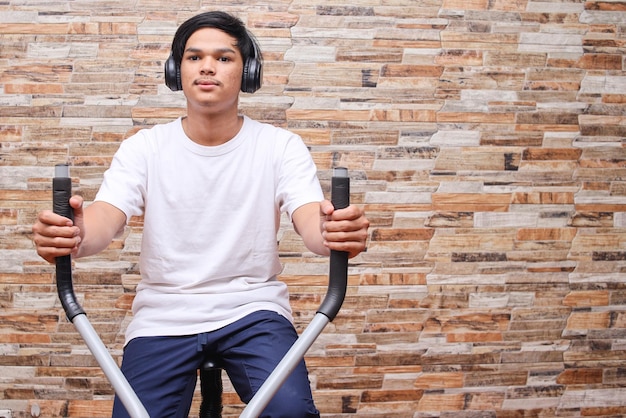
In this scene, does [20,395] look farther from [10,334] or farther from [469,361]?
[469,361]

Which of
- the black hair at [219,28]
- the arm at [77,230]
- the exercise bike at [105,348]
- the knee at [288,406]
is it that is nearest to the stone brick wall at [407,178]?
the black hair at [219,28]

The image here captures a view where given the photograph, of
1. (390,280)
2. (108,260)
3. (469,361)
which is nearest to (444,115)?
(390,280)

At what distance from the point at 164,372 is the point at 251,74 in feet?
2.43

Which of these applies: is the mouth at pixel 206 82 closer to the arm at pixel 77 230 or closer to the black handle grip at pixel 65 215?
the arm at pixel 77 230

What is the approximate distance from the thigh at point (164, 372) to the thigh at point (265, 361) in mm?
82

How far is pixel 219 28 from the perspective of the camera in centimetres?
184

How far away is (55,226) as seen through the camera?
1.35 metres

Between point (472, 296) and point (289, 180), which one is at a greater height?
point (289, 180)

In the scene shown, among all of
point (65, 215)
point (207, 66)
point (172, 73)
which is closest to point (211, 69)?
point (207, 66)

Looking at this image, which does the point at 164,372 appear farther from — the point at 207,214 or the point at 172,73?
the point at 172,73

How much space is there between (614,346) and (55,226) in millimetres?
2489

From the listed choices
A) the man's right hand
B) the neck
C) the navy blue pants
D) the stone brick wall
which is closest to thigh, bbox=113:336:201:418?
the navy blue pants

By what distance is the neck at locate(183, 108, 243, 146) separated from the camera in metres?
1.82

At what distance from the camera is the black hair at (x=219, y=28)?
1846 millimetres
